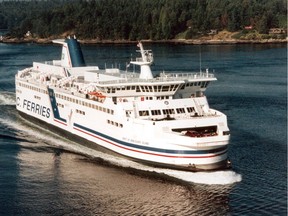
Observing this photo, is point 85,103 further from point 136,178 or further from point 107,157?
point 136,178

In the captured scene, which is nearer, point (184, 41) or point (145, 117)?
point (145, 117)

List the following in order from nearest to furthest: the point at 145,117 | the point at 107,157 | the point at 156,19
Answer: the point at 145,117 < the point at 107,157 < the point at 156,19

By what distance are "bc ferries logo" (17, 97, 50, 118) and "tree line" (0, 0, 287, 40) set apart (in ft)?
285

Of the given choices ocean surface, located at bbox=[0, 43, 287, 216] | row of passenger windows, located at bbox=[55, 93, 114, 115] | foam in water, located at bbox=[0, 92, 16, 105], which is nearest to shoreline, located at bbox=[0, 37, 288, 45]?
foam in water, located at bbox=[0, 92, 16, 105]

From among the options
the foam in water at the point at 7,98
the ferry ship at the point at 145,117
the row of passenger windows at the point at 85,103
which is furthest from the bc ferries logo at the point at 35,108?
the foam in water at the point at 7,98

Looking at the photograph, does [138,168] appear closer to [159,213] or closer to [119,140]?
[119,140]

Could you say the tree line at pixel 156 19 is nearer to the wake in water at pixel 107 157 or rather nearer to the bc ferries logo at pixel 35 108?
the bc ferries logo at pixel 35 108

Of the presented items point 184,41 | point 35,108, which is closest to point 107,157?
point 35,108

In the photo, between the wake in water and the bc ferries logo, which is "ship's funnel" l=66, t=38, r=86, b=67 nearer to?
the bc ferries logo

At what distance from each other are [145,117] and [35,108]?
46.7ft

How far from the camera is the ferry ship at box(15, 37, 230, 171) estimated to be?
2780cm

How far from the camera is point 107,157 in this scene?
3158cm

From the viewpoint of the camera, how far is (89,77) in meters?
36.4

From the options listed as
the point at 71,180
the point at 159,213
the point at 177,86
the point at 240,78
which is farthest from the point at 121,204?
the point at 240,78
